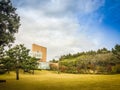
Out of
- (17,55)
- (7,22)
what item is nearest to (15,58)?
(17,55)

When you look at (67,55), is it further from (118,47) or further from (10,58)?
(10,58)

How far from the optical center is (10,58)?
2288 centimetres

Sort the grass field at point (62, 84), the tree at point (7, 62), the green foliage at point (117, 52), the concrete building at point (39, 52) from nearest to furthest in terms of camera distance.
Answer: the grass field at point (62, 84) → the tree at point (7, 62) → the green foliage at point (117, 52) → the concrete building at point (39, 52)

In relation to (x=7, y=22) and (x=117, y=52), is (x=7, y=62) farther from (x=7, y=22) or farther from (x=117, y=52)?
(x=117, y=52)

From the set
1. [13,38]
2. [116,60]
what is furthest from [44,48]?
[13,38]

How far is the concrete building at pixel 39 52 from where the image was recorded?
2432 inches

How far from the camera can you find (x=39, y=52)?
2484 inches

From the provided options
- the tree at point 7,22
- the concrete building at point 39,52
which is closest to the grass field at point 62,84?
the tree at point 7,22

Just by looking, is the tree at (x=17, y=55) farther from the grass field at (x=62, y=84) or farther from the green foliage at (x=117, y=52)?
the green foliage at (x=117, y=52)

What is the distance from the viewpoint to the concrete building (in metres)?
61.8

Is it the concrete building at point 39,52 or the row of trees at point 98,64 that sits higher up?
the concrete building at point 39,52

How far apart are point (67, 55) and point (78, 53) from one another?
5129 mm

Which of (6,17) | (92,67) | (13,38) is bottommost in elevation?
(92,67)

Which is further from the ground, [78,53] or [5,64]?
[78,53]
